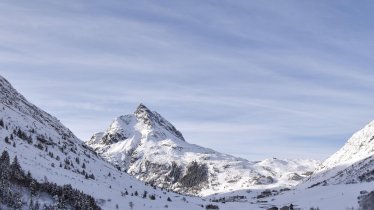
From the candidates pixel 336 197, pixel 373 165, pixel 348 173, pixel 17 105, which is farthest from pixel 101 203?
pixel 348 173

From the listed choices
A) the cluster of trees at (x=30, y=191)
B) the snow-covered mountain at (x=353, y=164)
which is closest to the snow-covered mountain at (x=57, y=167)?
the cluster of trees at (x=30, y=191)

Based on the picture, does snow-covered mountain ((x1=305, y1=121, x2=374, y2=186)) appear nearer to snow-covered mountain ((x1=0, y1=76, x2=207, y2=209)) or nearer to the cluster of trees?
snow-covered mountain ((x1=0, y1=76, x2=207, y2=209))

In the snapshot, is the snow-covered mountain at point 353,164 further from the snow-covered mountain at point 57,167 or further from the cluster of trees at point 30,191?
the cluster of trees at point 30,191

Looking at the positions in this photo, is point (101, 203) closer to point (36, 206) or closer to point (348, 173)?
point (36, 206)

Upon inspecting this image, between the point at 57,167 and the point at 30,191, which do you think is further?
the point at 57,167

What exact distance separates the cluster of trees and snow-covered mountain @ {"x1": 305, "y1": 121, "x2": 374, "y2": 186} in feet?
287

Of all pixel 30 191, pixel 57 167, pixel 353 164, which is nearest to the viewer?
pixel 30 191

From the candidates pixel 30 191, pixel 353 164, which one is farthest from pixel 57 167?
pixel 353 164

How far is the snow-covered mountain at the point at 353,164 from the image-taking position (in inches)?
4705

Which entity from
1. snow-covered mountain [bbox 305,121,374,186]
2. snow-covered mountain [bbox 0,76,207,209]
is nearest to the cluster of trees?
snow-covered mountain [bbox 0,76,207,209]

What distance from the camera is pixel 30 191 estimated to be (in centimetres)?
2750

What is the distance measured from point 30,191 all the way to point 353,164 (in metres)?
129

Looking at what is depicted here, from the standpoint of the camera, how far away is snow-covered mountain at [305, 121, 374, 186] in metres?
120

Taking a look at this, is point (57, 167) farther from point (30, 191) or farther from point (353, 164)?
point (353, 164)
